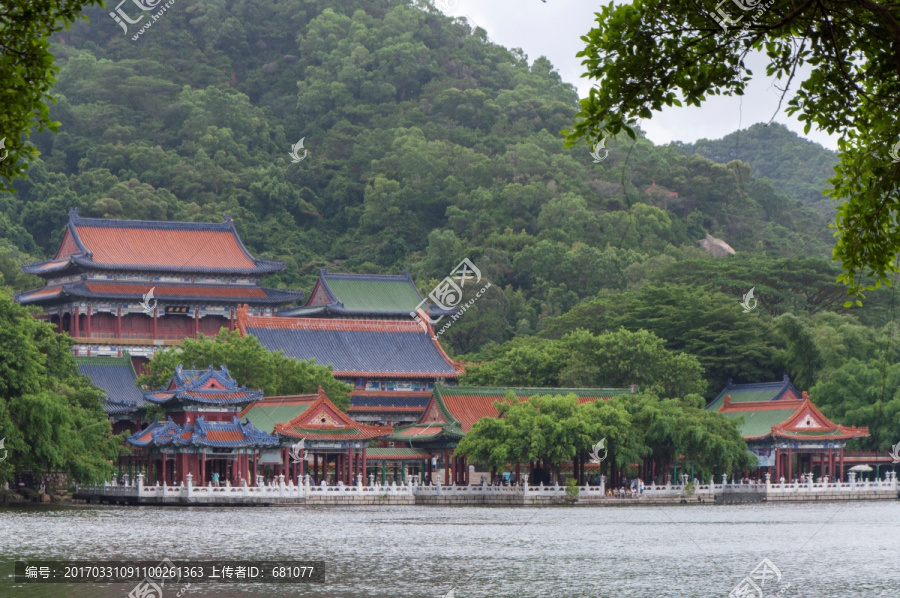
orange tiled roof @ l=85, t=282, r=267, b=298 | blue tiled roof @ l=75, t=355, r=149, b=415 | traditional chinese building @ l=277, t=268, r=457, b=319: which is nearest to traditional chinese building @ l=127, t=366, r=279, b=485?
blue tiled roof @ l=75, t=355, r=149, b=415

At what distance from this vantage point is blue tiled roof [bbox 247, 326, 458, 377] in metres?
66.9

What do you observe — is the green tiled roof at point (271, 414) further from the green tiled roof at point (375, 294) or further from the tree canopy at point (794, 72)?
the tree canopy at point (794, 72)

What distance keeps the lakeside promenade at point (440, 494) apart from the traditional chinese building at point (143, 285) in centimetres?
1930

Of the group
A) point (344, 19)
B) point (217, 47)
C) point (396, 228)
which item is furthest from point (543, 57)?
point (396, 228)

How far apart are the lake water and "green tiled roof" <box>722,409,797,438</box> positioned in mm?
12526

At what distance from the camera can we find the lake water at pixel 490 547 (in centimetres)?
2709

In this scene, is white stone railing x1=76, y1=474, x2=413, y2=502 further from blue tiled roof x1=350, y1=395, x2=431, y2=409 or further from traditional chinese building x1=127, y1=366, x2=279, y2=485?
blue tiled roof x1=350, y1=395, x2=431, y2=409

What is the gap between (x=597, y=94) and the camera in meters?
11.3

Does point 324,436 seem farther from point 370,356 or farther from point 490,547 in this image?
point 490,547

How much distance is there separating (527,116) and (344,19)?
21.5 meters

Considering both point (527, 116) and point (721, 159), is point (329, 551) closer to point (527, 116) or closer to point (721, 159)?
point (527, 116)

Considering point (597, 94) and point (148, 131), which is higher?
point (148, 131)

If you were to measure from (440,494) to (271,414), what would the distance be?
759 cm

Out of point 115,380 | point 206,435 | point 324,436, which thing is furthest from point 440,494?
point 115,380
